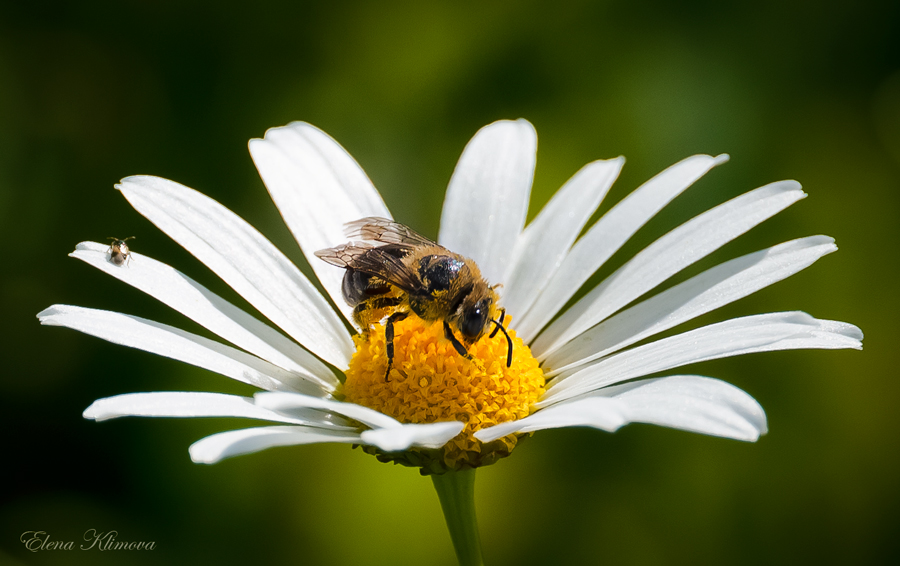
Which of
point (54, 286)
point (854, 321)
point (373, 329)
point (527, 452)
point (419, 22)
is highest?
point (419, 22)

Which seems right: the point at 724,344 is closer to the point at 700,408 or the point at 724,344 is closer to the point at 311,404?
the point at 700,408

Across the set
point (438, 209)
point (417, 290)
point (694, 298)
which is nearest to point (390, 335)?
point (417, 290)

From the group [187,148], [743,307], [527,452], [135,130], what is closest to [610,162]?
[743,307]

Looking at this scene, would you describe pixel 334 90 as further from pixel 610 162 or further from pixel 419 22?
pixel 610 162

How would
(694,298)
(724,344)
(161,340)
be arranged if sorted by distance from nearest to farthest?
(724,344)
(161,340)
(694,298)

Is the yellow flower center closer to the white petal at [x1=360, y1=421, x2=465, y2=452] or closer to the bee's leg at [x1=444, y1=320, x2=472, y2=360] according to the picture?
the bee's leg at [x1=444, y1=320, x2=472, y2=360]

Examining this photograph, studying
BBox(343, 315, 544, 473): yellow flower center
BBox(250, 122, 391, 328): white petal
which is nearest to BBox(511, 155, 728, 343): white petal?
BBox(343, 315, 544, 473): yellow flower center
